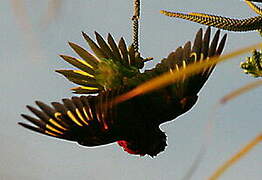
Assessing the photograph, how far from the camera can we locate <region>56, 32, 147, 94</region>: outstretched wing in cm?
202

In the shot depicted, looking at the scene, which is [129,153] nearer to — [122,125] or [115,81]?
[122,125]

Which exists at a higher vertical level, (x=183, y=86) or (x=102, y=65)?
(x=102, y=65)

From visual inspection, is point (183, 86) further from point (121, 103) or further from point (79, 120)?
point (79, 120)

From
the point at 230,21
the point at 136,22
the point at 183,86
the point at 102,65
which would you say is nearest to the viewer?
the point at 230,21

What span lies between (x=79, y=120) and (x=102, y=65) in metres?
0.27

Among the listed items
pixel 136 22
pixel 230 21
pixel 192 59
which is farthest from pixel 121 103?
pixel 230 21

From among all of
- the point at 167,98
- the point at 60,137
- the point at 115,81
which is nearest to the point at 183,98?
the point at 167,98

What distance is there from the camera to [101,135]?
2.22m

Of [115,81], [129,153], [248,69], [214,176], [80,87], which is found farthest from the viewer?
[129,153]

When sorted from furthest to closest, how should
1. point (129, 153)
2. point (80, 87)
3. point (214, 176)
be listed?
point (129, 153), point (80, 87), point (214, 176)

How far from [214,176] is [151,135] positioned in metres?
1.94

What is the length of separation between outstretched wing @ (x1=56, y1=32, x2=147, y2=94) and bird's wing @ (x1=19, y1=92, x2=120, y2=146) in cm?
9

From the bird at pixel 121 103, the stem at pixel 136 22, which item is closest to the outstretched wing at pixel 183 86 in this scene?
the bird at pixel 121 103

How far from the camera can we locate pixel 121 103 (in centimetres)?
217
